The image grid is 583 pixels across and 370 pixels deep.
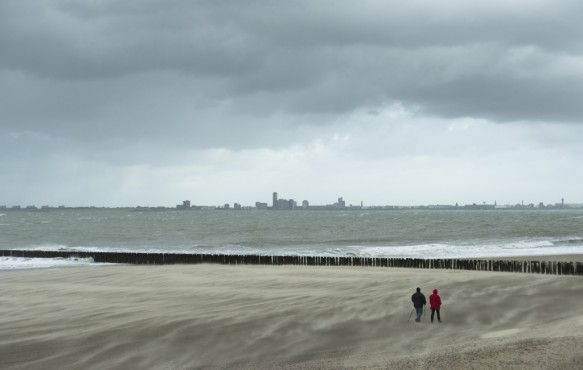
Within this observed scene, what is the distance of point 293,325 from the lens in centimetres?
1792

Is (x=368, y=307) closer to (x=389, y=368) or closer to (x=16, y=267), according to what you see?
(x=389, y=368)

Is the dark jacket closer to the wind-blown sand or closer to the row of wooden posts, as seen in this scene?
the wind-blown sand

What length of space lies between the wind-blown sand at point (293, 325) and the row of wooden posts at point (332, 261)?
429 centimetres

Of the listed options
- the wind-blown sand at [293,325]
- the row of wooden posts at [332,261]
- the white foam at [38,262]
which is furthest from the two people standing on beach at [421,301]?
the white foam at [38,262]

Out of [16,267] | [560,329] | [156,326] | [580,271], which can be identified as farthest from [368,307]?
[16,267]

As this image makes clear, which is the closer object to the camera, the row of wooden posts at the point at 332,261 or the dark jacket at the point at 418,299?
the dark jacket at the point at 418,299

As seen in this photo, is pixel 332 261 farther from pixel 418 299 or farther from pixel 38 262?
pixel 38 262

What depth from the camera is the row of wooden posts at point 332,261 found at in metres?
32.2

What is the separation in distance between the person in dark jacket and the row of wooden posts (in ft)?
55.2

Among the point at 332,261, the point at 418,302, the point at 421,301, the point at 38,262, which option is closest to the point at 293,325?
the point at 418,302

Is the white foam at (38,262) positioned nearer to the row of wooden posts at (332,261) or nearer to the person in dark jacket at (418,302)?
the row of wooden posts at (332,261)

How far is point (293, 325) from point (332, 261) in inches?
867

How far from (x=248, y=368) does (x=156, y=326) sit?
5.23m

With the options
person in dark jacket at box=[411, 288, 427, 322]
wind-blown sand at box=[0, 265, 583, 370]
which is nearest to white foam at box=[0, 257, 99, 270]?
wind-blown sand at box=[0, 265, 583, 370]
